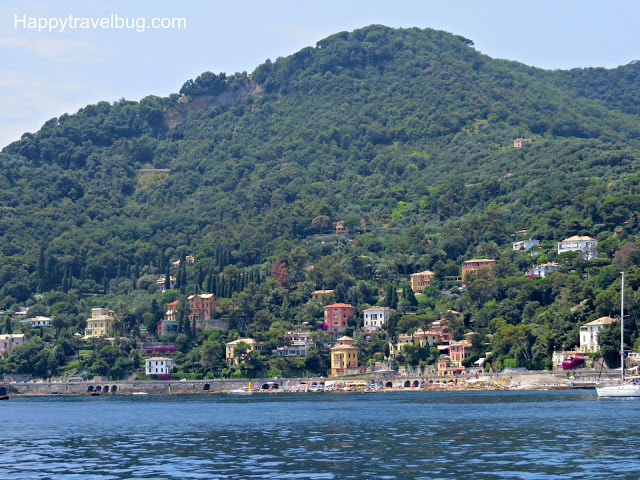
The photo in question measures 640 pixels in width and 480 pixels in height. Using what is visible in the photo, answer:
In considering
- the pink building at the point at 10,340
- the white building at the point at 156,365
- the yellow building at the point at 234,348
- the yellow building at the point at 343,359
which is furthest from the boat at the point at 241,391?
the pink building at the point at 10,340

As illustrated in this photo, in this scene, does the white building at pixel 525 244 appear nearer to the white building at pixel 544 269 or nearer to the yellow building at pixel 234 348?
the white building at pixel 544 269

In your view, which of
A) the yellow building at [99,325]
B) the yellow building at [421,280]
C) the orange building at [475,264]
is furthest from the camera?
the yellow building at [421,280]

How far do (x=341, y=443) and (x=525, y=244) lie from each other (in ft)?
368

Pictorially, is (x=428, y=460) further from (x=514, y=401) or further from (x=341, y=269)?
(x=341, y=269)

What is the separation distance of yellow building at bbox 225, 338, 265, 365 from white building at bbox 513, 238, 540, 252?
41.6 m

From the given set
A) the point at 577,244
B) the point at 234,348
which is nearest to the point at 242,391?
the point at 234,348

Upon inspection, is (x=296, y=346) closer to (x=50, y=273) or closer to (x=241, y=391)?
(x=241, y=391)

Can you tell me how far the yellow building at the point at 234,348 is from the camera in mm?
136375

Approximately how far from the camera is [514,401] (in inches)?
3292

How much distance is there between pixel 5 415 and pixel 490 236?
95919mm

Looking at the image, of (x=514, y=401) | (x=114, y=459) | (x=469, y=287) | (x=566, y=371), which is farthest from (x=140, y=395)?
(x=114, y=459)

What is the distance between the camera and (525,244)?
520ft

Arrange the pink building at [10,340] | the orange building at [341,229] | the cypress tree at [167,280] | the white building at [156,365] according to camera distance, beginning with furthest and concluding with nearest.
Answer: the orange building at [341,229] < the cypress tree at [167,280] < the pink building at [10,340] < the white building at [156,365]

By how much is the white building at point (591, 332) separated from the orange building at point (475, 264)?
41.8 meters
